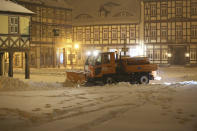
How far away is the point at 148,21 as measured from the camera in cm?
4544

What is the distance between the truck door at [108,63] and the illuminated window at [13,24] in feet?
32.5

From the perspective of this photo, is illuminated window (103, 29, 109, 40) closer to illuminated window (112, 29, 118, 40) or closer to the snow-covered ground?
illuminated window (112, 29, 118, 40)

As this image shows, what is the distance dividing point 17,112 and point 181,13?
3885 centimetres

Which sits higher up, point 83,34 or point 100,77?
point 83,34

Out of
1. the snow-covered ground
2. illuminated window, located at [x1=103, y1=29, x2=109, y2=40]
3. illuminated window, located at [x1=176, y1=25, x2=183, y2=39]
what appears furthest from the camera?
illuminated window, located at [x1=103, y1=29, x2=109, y2=40]

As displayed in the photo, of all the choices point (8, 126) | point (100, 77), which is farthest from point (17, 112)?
point (100, 77)

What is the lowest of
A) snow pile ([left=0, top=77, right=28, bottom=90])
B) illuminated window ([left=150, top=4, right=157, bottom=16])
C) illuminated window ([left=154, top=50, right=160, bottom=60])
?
snow pile ([left=0, top=77, right=28, bottom=90])

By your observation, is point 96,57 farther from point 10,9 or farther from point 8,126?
point 8,126

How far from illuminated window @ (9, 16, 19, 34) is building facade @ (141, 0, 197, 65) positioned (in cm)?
2487

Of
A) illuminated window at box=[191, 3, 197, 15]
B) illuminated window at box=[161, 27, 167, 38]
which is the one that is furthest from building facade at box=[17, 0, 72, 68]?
illuminated window at box=[191, 3, 197, 15]

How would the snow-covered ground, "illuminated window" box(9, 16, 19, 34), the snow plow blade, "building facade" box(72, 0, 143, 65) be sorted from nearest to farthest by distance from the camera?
the snow-covered ground, the snow plow blade, "illuminated window" box(9, 16, 19, 34), "building facade" box(72, 0, 143, 65)

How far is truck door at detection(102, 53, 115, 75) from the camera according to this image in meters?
19.3

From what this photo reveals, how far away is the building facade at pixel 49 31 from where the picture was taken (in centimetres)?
4441

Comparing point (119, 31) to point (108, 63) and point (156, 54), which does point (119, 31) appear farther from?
point (108, 63)
